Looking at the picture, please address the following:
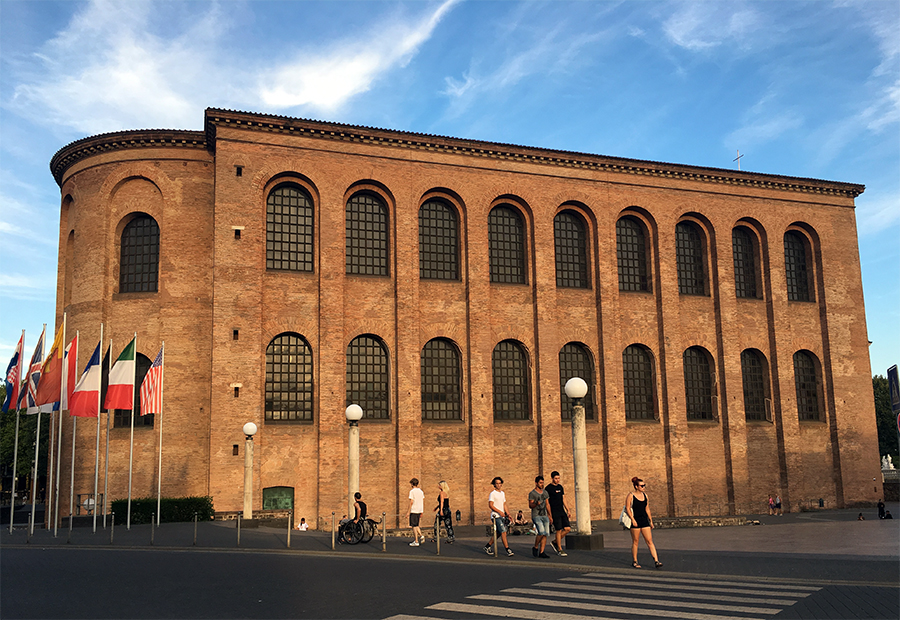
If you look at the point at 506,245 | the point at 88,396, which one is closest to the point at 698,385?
the point at 506,245

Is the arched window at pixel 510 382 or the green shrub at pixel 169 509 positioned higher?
the arched window at pixel 510 382

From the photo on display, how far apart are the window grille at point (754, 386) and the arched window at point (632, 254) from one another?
234 inches

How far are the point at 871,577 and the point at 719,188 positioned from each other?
997 inches

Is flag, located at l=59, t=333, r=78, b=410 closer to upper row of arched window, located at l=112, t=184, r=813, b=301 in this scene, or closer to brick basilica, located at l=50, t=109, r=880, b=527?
brick basilica, located at l=50, t=109, r=880, b=527

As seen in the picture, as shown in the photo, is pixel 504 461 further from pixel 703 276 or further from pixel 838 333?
pixel 838 333

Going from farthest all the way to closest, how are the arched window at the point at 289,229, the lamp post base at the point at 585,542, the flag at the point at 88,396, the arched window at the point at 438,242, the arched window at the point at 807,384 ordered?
the arched window at the point at 807,384
the arched window at the point at 438,242
the arched window at the point at 289,229
the flag at the point at 88,396
the lamp post base at the point at 585,542

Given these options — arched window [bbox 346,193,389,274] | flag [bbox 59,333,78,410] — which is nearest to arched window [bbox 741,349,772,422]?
arched window [bbox 346,193,389,274]

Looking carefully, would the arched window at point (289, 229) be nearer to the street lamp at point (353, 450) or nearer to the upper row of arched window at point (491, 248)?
the upper row of arched window at point (491, 248)

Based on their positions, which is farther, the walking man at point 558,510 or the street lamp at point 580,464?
the street lamp at point 580,464

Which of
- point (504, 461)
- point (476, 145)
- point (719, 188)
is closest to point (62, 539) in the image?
point (504, 461)

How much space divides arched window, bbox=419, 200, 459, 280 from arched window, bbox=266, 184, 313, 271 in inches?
179

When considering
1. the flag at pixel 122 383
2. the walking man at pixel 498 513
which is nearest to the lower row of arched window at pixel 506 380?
the flag at pixel 122 383

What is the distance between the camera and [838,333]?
3519cm

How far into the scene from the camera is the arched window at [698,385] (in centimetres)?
3266
